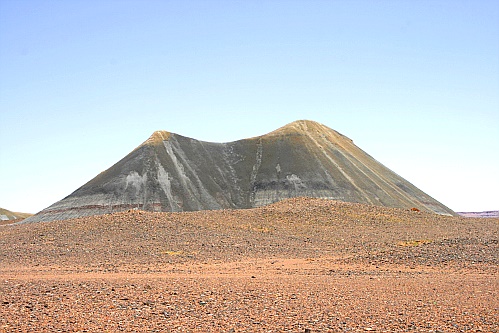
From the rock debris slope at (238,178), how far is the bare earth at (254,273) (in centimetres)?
4150

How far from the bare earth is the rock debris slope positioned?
4150 cm

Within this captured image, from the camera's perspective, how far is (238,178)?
9081cm

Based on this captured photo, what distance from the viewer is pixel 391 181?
98.2 m

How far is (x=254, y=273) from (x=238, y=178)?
71567 millimetres

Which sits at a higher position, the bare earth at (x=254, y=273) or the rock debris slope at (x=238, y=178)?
the rock debris slope at (x=238, y=178)

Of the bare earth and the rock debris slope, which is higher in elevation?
the rock debris slope

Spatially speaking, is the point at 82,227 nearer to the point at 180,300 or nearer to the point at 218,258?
the point at 218,258

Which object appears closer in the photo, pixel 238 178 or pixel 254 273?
pixel 254 273

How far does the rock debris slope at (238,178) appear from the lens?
78.6m

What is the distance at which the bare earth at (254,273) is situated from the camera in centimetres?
1085

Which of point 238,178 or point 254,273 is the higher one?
point 238,178

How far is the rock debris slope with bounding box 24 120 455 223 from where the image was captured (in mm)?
78562

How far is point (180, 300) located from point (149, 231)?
17.7m

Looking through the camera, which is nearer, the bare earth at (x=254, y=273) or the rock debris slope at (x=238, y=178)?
the bare earth at (x=254, y=273)
